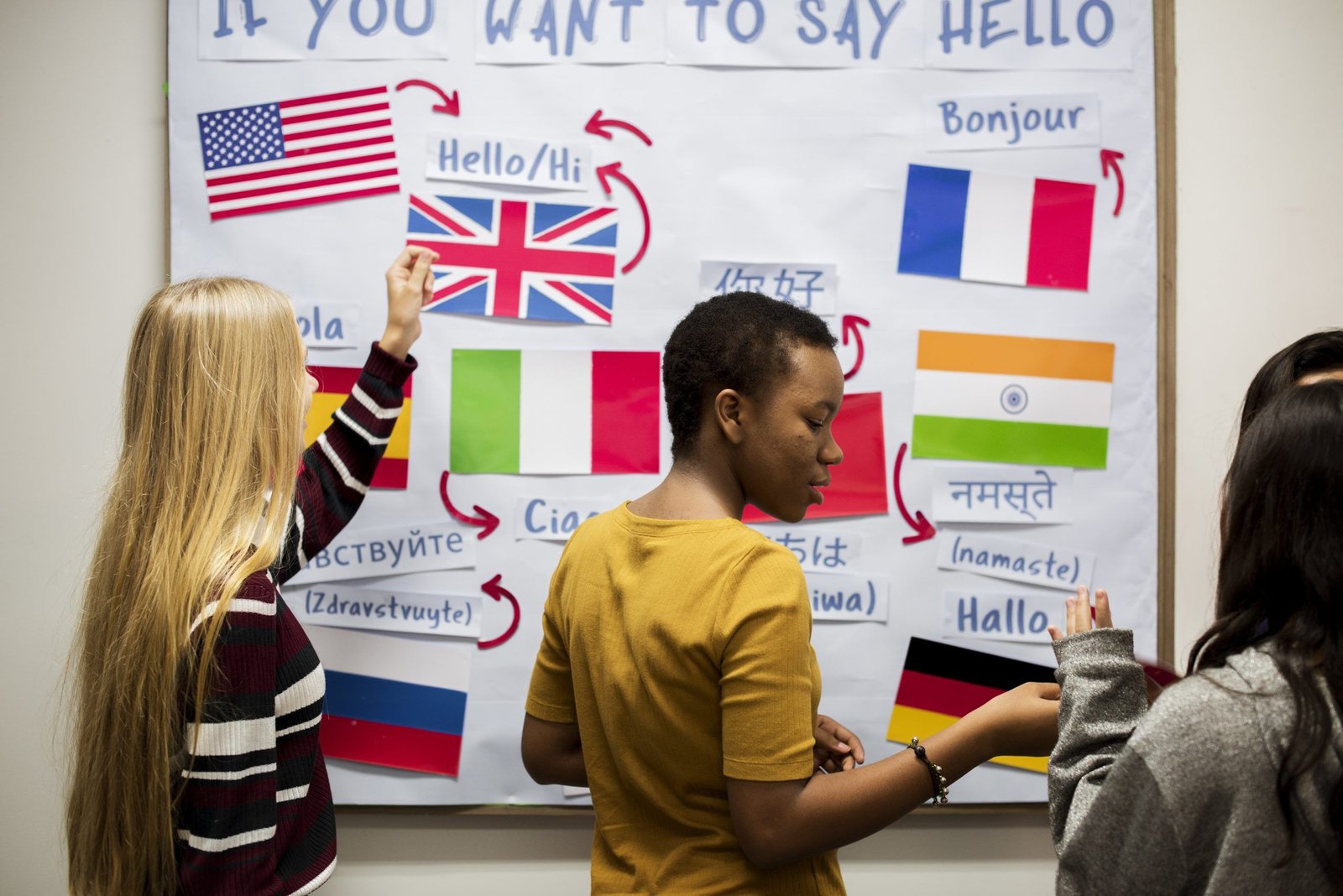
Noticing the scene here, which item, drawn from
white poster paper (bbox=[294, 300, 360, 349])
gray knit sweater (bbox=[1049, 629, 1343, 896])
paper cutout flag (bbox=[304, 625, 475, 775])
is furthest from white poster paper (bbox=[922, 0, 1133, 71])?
paper cutout flag (bbox=[304, 625, 475, 775])

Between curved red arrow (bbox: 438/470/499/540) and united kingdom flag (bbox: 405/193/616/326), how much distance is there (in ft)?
0.85

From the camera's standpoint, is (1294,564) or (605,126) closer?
(1294,564)

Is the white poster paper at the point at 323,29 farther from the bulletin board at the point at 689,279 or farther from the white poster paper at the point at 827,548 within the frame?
the white poster paper at the point at 827,548

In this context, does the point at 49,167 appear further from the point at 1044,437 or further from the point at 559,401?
the point at 1044,437

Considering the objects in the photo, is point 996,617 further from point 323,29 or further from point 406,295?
point 323,29

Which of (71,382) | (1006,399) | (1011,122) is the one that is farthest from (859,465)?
(71,382)

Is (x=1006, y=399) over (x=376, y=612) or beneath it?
over

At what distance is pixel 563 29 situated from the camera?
143cm

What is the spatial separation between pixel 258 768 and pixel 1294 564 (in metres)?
0.86

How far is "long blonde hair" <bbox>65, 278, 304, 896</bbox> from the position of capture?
86cm

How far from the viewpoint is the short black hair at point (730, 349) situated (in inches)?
36.5

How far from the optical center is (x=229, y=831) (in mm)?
862

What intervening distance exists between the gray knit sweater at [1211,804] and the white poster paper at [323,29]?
4.15 ft

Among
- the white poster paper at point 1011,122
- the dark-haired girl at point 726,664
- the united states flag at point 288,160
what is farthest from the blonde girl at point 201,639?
the white poster paper at point 1011,122
